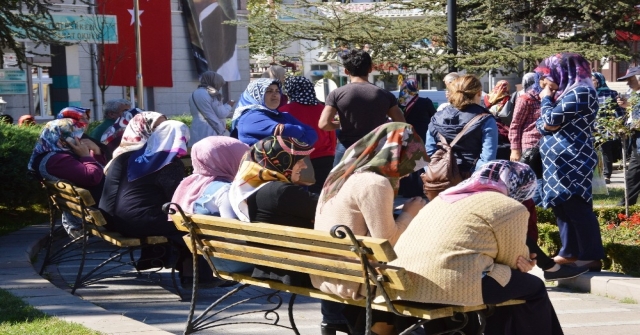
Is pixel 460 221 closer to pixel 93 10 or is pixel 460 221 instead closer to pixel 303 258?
pixel 303 258

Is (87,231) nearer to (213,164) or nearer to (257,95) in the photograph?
(213,164)

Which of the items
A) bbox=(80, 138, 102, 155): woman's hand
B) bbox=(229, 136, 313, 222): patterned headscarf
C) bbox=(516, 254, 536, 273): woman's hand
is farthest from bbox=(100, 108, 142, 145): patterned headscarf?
bbox=(516, 254, 536, 273): woman's hand

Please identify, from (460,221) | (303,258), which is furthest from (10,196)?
(460,221)

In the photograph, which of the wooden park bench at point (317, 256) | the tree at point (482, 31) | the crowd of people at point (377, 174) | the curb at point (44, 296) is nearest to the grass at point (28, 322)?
the curb at point (44, 296)

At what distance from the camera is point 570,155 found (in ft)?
25.7

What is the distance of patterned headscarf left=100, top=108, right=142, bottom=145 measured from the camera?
37.2ft

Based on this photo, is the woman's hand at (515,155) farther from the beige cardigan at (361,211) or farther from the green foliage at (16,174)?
the green foliage at (16,174)

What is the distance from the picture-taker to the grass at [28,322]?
6.04m

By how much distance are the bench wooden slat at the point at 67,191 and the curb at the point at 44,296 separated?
0.68 meters

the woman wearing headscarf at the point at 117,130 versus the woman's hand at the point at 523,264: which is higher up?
the woman wearing headscarf at the point at 117,130

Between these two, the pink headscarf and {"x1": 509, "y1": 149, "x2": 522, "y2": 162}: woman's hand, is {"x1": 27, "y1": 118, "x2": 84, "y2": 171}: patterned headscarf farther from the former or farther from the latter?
{"x1": 509, "y1": 149, "x2": 522, "y2": 162}: woman's hand

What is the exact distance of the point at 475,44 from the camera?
15.2 m

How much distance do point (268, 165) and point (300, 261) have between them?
0.88m

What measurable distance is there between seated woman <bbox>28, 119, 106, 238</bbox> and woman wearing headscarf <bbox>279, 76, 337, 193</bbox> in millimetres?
1958
